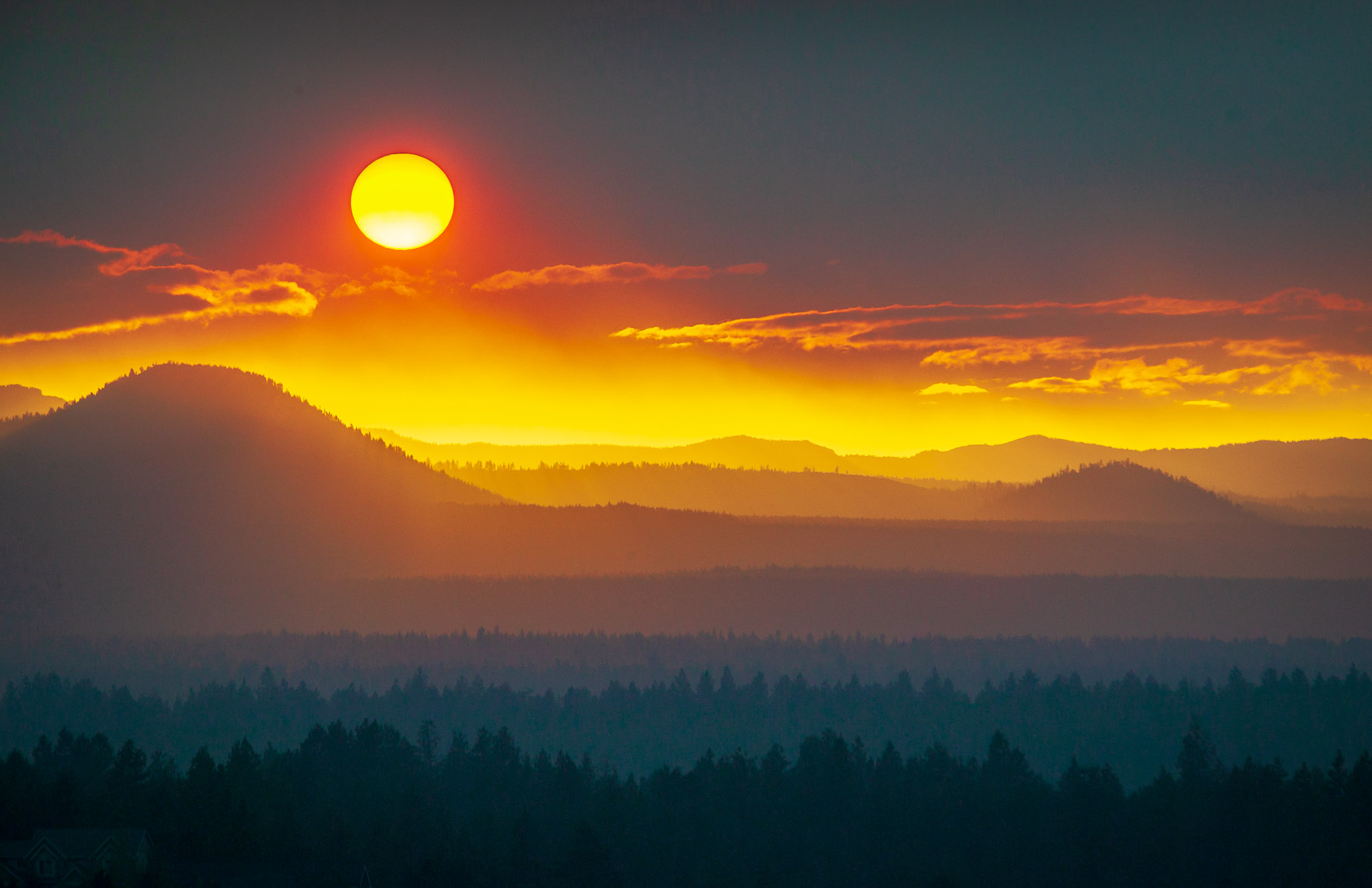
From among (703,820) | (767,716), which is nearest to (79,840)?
(703,820)

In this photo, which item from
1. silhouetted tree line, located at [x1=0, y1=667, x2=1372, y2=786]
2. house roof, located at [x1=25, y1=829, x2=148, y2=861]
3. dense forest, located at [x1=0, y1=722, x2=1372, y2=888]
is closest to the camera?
house roof, located at [x1=25, y1=829, x2=148, y2=861]

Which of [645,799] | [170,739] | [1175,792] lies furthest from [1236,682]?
[170,739]

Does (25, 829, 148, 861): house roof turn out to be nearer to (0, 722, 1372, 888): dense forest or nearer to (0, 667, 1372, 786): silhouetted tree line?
(0, 722, 1372, 888): dense forest

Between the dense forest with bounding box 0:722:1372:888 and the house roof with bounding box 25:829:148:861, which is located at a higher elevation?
the house roof with bounding box 25:829:148:861

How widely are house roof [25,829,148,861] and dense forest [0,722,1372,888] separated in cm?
770

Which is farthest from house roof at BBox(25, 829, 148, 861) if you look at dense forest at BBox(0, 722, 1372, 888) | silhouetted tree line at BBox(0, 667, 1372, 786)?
silhouetted tree line at BBox(0, 667, 1372, 786)

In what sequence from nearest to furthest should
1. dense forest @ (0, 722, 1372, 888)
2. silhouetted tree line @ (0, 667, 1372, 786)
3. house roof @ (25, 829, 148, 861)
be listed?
house roof @ (25, 829, 148, 861) < dense forest @ (0, 722, 1372, 888) < silhouetted tree line @ (0, 667, 1372, 786)

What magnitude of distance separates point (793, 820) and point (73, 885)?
56041 millimetres

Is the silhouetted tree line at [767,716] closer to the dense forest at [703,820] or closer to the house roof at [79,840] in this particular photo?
the dense forest at [703,820]

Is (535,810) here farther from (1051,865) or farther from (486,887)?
(1051,865)

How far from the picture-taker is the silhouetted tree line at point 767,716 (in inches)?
6019

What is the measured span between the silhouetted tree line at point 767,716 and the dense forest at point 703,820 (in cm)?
4536

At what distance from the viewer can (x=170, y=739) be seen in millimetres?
153875

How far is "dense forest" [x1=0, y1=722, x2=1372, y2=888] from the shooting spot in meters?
79.6
